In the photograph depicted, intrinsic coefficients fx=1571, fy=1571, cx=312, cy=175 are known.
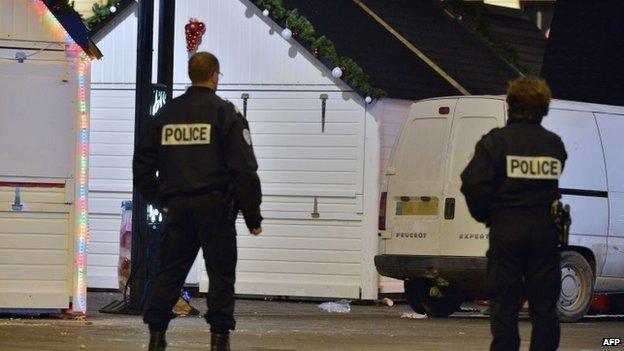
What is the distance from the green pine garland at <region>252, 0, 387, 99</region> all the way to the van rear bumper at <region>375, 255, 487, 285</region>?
11.2 ft

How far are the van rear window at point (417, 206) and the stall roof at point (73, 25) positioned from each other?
3850mm

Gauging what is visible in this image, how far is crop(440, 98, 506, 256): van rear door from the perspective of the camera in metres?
15.4

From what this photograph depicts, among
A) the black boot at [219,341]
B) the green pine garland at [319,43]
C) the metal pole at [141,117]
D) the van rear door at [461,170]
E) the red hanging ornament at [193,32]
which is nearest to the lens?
the black boot at [219,341]

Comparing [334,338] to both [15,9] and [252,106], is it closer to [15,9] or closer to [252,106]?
[15,9]

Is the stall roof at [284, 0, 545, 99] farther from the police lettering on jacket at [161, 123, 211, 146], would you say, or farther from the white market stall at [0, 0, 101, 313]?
the police lettering on jacket at [161, 123, 211, 146]

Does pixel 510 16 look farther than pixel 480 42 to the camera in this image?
Yes

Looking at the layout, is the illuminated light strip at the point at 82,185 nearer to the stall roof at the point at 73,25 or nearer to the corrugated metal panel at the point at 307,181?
the stall roof at the point at 73,25

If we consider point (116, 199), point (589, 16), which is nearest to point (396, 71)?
point (589, 16)

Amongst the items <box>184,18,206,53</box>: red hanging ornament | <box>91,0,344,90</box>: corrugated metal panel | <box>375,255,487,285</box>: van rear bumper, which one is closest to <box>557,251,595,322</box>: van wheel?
<box>375,255,487,285</box>: van rear bumper

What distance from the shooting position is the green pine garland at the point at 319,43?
1900 centimetres

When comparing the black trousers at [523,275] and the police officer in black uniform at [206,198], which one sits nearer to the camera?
the black trousers at [523,275]

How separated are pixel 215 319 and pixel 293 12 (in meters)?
10.8

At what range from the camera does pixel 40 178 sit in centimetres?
1392

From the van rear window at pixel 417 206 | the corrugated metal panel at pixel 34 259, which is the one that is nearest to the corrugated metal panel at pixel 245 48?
the van rear window at pixel 417 206
